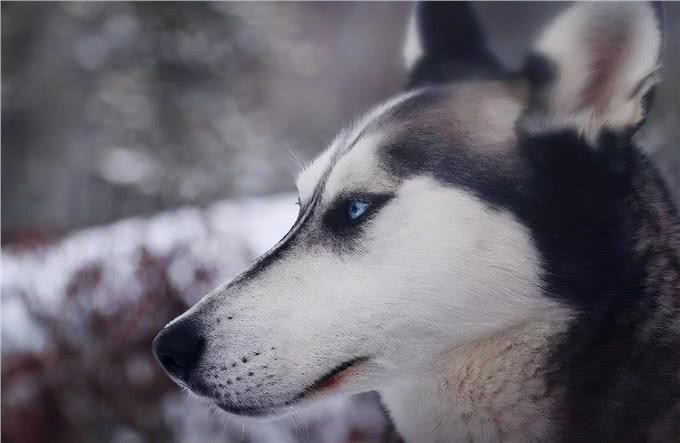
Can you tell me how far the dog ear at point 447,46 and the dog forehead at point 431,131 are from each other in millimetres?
65

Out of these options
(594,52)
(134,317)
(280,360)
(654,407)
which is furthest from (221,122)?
(654,407)

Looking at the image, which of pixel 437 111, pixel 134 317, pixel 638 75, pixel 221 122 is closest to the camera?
pixel 638 75

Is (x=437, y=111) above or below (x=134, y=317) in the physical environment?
above

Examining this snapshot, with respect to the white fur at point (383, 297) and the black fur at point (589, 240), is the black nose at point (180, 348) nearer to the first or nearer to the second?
the white fur at point (383, 297)

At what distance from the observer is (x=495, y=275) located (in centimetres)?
108

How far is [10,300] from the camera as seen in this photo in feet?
6.17

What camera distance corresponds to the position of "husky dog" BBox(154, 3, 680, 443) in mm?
1071

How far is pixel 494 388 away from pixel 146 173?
1.06 metres

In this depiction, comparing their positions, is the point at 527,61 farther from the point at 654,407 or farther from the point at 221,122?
the point at 221,122

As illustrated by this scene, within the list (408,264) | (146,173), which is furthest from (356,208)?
(146,173)

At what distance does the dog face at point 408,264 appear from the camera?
1.07 meters

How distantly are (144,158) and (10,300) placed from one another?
1.96 ft

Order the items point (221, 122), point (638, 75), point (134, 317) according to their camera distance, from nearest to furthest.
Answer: point (638, 75) → point (221, 122) → point (134, 317)

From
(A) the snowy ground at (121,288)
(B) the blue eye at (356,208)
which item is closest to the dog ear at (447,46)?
Result: (B) the blue eye at (356,208)
